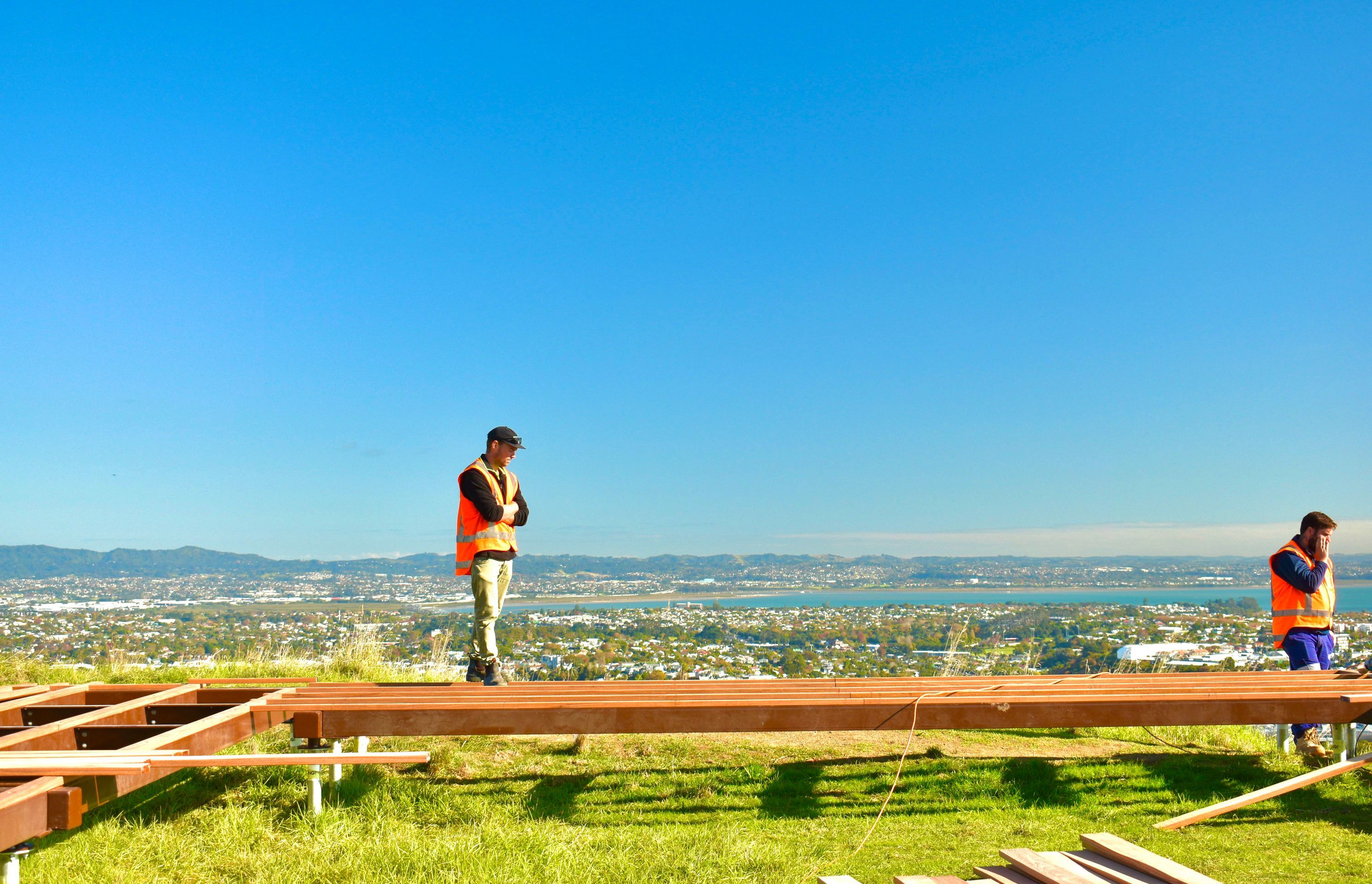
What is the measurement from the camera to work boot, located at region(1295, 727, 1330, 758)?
22.7ft

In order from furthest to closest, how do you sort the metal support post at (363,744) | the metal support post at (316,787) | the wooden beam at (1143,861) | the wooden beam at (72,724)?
the metal support post at (363,744)
the metal support post at (316,787)
the wooden beam at (72,724)
the wooden beam at (1143,861)

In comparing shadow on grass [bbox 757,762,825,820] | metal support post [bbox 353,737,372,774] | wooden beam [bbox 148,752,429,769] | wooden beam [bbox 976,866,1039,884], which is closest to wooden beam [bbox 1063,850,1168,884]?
wooden beam [bbox 976,866,1039,884]

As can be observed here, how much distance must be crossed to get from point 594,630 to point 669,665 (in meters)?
7.20

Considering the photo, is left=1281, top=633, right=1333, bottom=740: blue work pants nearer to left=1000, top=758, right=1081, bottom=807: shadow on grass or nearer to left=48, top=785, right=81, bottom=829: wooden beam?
left=1000, top=758, right=1081, bottom=807: shadow on grass

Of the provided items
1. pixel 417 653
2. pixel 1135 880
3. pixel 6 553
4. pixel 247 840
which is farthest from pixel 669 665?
pixel 6 553

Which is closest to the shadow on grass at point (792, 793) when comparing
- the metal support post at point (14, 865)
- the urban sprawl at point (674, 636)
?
the urban sprawl at point (674, 636)

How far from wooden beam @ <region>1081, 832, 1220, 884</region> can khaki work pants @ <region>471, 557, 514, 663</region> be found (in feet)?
14.6

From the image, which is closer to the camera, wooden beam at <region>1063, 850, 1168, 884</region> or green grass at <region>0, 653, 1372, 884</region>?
wooden beam at <region>1063, 850, 1168, 884</region>

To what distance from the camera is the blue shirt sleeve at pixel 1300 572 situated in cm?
746

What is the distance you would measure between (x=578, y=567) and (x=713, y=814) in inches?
1952

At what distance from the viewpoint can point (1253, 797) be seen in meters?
5.24

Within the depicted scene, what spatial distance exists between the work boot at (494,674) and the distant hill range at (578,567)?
42.4 metres

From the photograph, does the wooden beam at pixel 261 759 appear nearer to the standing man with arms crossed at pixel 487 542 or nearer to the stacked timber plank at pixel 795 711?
the stacked timber plank at pixel 795 711

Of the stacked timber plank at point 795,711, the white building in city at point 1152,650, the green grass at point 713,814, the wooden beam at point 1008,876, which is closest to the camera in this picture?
the wooden beam at point 1008,876
